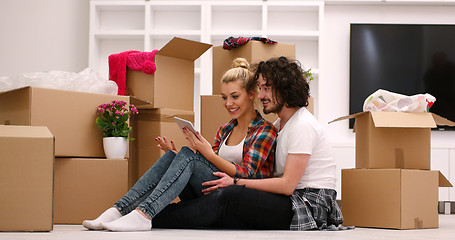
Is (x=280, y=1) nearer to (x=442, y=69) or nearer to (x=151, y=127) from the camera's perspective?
(x=442, y=69)

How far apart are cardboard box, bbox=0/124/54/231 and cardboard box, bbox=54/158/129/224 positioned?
467 mm

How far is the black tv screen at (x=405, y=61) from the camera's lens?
4367 millimetres

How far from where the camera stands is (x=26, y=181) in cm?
203

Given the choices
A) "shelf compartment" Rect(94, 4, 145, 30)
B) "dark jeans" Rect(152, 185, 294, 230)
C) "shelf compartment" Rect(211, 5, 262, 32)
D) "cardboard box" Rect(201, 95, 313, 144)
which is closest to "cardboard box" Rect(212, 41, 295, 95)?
"cardboard box" Rect(201, 95, 313, 144)

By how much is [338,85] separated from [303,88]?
2275mm

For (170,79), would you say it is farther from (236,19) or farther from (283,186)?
(236,19)

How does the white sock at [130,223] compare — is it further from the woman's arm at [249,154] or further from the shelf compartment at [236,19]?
the shelf compartment at [236,19]

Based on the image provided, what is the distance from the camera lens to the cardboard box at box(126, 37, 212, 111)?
293 cm

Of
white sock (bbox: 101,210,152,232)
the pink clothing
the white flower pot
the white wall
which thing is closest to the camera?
white sock (bbox: 101,210,152,232)

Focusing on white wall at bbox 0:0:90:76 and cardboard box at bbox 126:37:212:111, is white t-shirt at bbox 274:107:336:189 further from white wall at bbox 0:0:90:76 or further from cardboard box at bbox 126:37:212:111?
white wall at bbox 0:0:90:76

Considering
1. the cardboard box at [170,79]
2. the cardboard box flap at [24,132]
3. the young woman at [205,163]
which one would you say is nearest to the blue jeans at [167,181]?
the young woman at [205,163]

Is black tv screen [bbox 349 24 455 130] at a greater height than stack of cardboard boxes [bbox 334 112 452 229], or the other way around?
black tv screen [bbox 349 24 455 130]

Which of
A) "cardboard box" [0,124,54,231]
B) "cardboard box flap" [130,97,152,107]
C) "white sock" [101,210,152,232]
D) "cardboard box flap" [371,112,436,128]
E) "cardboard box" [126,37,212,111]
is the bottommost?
"white sock" [101,210,152,232]

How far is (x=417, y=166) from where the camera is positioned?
2523mm
